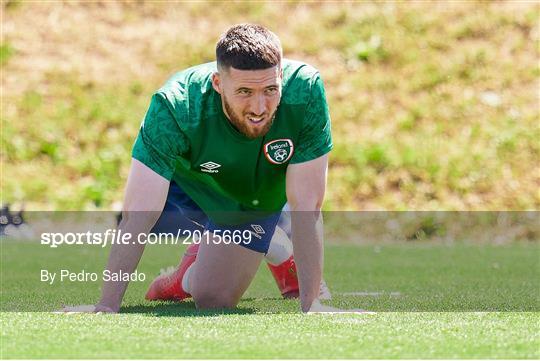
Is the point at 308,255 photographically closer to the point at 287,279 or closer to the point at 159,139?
the point at 159,139

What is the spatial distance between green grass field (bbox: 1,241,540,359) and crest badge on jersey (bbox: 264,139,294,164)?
2.32 feet

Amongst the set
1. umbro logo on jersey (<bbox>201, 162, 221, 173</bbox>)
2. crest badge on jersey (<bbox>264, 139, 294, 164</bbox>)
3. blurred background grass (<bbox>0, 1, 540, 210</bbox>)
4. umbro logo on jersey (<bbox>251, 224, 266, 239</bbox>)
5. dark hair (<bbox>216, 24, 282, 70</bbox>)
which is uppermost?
dark hair (<bbox>216, 24, 282, 70</bbox>)

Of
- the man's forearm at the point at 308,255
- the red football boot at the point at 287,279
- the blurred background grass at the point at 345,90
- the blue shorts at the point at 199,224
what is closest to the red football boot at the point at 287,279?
the red football boot at the point at 287,279

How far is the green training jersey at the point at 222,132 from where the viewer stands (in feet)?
15.4

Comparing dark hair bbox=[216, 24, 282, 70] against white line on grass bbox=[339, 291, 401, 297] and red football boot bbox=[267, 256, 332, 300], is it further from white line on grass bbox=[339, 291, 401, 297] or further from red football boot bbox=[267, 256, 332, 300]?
white line on grass bbox=[339, 291, 401, 297]

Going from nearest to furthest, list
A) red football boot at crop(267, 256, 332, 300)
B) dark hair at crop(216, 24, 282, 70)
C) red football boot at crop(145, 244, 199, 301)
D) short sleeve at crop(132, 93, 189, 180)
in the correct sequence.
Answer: dark hair at crop(216, 24, 282, 70)
short sleeve at crop(132, 93, 189, 180)
red football boot at crop(145, 244, 199, 301)
red football boot at crop(267, 256, 332, 300)

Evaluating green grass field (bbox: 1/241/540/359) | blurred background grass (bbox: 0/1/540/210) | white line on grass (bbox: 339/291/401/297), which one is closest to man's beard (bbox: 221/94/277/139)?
green grass field (bbox: 1/241/540/359)

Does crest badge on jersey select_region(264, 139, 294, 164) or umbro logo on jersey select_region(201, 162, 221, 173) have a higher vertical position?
crest badge on jersey select_region(264, 139, 294, 164)

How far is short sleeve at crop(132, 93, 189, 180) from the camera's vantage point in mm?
4660

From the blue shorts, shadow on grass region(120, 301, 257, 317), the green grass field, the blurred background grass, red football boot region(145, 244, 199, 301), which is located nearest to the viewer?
the green grass field

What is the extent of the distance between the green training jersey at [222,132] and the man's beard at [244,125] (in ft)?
0.12

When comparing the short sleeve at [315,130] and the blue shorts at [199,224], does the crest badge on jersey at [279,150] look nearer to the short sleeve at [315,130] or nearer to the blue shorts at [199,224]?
the short sleeve at [315,130]

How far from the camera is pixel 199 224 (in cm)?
629

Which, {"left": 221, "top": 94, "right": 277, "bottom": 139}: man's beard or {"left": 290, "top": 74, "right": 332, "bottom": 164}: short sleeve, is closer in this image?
{"left": 221, "top": 94, "right": 277, "bottom": 139}: man's beard
